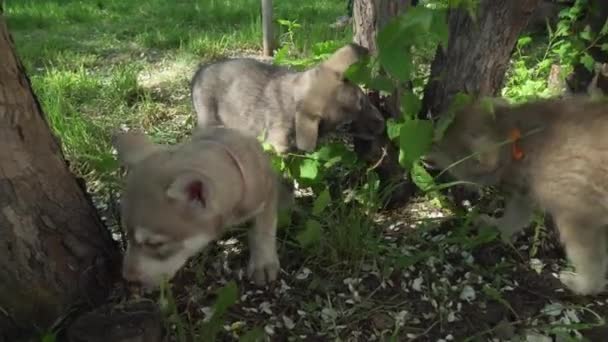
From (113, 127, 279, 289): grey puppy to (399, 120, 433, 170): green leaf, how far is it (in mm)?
590

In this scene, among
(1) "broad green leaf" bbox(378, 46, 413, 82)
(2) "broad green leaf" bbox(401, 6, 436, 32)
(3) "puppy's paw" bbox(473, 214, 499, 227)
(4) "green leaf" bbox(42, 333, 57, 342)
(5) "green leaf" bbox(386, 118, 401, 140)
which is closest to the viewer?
(2) "broad green leaf" bbox(401, 6, 436, 32)

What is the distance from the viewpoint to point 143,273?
235cm

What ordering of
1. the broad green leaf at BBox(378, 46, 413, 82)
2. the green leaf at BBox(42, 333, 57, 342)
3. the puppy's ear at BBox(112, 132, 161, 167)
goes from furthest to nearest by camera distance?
the puppy's ear at BBox(112, 132, 161, 167) → the green leaf at BBox(42, 333, 57, 342) → the broad green leaf at BBox(378, 46, 413, 82)

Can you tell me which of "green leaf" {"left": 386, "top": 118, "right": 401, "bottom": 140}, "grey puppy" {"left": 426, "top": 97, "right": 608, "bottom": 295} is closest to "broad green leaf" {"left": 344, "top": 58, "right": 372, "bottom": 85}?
"green leaf" {"left": 386, "top": 118, "right": 401, "bottom": 140}

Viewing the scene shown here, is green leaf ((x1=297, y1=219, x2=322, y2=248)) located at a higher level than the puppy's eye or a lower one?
lower

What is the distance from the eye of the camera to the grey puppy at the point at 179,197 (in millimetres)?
2275

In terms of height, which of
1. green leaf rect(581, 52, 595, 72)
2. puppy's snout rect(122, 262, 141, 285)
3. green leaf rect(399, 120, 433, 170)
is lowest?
puppy's snout rect(122, 262, 141, 285)

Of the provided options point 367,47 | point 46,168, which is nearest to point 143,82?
point 367,47

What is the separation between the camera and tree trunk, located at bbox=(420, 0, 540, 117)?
115 inches

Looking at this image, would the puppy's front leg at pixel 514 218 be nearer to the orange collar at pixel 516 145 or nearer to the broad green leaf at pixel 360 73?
the orange collar at pixel 516 145

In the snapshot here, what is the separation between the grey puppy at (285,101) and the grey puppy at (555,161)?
663 millimetres

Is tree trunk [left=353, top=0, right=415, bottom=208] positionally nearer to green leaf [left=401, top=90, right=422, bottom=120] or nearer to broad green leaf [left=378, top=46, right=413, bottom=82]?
green leaf [left=401, top=90, right=422, bottom=120]

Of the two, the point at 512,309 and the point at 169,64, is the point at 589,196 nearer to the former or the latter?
the point at 512,309

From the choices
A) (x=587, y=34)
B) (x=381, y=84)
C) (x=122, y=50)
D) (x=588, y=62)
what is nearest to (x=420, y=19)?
(x=381, y=84)
